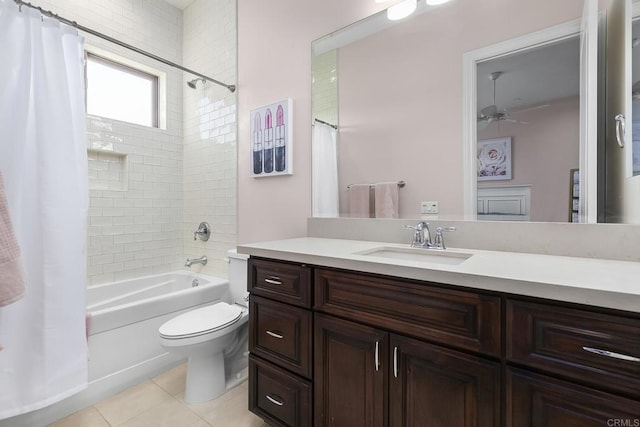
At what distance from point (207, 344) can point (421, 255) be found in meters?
1.21

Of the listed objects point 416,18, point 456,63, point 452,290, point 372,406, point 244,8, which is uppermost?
point 244,8

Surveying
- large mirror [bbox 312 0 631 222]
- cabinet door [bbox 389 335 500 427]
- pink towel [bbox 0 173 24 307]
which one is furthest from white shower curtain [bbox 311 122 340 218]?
pink towel [bbox 0 173 24 307]

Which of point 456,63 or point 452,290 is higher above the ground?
point 456,63

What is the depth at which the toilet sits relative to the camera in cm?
150

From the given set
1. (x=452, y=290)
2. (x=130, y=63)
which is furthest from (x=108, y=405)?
(x=130, y=63)

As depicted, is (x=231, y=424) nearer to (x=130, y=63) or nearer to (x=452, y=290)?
(x=452, y=290)

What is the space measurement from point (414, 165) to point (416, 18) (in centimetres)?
75

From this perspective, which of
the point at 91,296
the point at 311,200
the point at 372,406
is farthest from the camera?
the point at 91,296

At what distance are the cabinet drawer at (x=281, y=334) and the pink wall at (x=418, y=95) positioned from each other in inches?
28.1

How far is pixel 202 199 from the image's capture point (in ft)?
8.55

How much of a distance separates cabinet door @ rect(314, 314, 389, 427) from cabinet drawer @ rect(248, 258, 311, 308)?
0.37 feet

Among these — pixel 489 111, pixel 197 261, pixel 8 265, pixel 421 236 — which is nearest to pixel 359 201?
pixel 421 236

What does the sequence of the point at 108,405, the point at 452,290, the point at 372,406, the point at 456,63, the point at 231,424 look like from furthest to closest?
the point at 108,405 → the point at 231,424 → the point at 456,63 → the point at 372,406 → the point at 452,290

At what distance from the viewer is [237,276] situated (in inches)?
82.9
